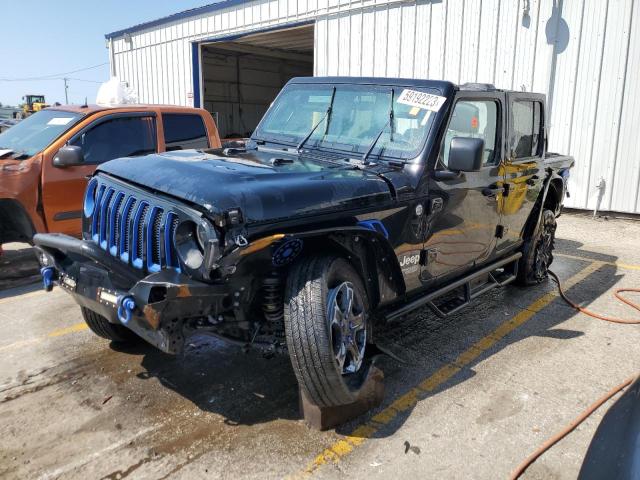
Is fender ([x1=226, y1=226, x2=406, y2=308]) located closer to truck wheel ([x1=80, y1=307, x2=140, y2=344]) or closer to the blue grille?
the blue grille

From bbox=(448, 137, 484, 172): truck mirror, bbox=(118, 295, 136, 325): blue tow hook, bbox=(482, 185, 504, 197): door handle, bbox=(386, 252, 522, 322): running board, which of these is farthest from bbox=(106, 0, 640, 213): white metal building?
bbox=(118, 295, 136, 325): blue tow hook

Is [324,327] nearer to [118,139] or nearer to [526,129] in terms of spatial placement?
[526,129]

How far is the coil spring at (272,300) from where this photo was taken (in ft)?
9.95

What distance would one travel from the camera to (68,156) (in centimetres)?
580

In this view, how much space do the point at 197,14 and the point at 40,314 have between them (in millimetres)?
13705

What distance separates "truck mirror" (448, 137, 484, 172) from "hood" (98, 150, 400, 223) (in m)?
0.57

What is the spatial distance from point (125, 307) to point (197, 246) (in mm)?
464

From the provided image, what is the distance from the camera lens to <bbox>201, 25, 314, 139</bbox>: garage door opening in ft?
69.0

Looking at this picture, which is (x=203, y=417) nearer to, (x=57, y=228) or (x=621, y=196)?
(x=57, y=228)

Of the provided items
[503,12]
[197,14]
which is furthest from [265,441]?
[197,14]

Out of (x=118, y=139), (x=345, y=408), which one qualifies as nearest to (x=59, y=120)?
(x=118, y=139)

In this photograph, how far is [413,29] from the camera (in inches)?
455

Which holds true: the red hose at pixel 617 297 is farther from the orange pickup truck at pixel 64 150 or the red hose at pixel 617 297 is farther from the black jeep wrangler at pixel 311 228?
the orange pickup truck at pixel 64 150

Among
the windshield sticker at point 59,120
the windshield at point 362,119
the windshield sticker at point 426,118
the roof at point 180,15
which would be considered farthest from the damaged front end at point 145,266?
the roof at point 180,15
